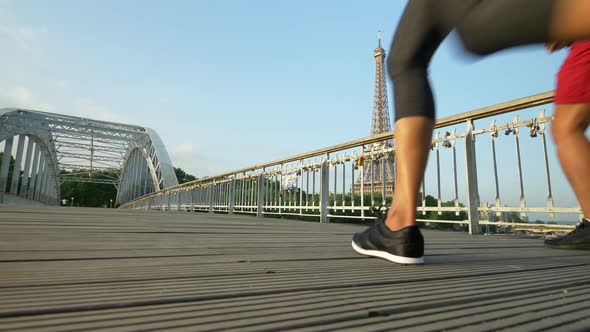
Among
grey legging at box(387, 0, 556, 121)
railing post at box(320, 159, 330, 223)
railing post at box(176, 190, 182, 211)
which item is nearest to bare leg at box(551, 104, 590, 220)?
grey legging at box(387, 0, 556, 121)

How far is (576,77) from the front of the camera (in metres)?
1.56

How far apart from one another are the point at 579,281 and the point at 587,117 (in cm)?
111

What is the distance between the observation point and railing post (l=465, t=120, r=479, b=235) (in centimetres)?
300

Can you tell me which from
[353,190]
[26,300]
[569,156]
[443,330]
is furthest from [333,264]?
[353,190]

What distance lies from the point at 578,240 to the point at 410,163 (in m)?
1.28

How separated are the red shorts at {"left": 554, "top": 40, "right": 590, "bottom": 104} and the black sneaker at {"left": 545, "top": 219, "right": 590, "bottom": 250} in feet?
2.07

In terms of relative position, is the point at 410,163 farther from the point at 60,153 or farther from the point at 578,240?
the point at 60,153

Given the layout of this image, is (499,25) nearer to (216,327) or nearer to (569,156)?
(216,327)

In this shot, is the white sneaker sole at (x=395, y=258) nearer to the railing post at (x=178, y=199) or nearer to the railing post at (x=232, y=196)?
the railing post at (x=232, y=196)

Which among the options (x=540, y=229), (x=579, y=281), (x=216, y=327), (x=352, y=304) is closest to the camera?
(x=216, y=327)

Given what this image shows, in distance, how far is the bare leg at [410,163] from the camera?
110cm

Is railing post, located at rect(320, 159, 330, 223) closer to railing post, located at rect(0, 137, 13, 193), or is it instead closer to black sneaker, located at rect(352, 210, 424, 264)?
black sneaker, located at rect(352, 210, 424, 264)

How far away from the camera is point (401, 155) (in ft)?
3.69

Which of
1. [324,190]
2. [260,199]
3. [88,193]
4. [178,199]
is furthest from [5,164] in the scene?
[88,193]
